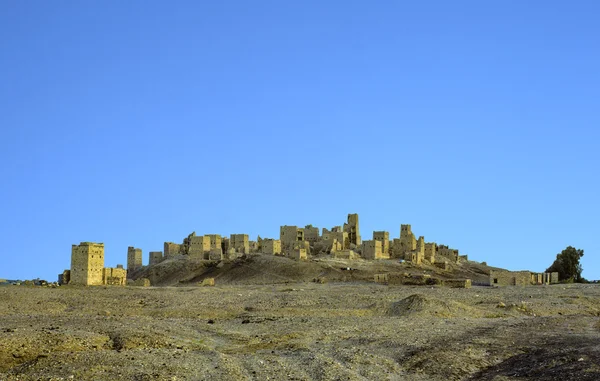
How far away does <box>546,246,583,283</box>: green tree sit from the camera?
253ft

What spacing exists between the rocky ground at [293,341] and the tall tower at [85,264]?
32.6ft

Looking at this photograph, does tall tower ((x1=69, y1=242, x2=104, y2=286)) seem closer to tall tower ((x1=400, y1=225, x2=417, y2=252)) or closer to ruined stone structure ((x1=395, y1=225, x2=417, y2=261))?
ruined stone structure ((x1=395, y1=225, x2=417, y2=261))

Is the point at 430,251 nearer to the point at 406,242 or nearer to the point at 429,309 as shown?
the point at 406,242

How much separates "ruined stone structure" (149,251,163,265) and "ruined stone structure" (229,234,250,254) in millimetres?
9880

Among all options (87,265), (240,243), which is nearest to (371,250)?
(240,243)

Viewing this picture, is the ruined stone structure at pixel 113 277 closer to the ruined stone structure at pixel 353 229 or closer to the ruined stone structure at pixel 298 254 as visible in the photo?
the ruined stone structure at pixel 298 254

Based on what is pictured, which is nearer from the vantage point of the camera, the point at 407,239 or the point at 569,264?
the point at 569,264

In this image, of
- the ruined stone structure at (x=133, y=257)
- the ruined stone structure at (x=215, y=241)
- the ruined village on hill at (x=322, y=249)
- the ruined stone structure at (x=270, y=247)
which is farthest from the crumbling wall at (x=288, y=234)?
the ruined stone structure at (x=133, y=257)

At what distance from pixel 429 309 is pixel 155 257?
60.9 m

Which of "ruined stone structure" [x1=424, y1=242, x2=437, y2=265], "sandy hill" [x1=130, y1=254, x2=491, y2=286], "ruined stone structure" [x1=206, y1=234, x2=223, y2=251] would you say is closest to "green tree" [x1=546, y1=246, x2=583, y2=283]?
"sandy hill" [x1=130, y1=254, x2=491, y2=286]

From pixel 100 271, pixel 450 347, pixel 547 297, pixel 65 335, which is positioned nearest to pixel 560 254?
pixel 547 297

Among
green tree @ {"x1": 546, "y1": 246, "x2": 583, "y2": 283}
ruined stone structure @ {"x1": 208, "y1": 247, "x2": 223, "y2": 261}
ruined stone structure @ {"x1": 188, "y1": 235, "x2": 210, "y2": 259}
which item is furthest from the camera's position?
ruined stone structure @ {"x1": 188, "y1": 235, "x2": 210, "y2": 259}

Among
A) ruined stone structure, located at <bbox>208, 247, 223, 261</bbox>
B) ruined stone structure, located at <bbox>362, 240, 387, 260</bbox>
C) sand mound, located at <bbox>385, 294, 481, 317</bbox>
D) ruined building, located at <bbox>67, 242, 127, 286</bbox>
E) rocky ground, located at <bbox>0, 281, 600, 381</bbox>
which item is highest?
ruined stone structure, located at <bbox>362, 240, 387, 260</bbox>

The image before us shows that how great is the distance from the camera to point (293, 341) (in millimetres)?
25250
